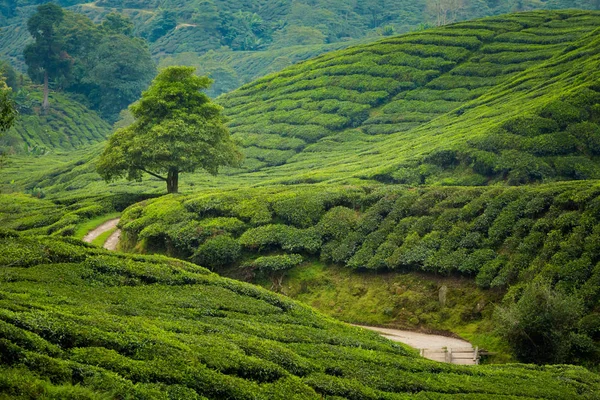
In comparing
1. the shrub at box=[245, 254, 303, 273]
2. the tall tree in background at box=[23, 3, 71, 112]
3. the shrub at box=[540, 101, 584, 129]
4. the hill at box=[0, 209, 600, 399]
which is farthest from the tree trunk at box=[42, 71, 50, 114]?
the hill at box=[0, 209, 600, 399]

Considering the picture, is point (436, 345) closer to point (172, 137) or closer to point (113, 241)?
point (113, 241)

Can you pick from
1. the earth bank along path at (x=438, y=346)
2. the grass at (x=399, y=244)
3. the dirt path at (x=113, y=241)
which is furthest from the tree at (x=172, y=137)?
the earth bank along path at (x=438, y=346)

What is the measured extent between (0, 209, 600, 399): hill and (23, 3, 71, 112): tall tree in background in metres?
117

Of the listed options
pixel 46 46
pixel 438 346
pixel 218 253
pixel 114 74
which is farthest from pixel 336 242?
pixel 114 74

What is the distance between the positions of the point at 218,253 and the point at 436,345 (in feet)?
51.3

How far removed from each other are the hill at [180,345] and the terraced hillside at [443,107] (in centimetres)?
3175

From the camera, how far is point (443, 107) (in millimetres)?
85062

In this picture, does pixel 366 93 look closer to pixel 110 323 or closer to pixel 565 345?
pixel 565 345

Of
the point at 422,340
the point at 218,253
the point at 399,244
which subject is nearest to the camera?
the point at 422,340

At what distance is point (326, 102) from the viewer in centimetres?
9306

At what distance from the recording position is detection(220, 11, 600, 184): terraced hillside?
179ft

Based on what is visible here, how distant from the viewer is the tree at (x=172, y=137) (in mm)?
54219

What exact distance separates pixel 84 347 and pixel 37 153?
350 ft

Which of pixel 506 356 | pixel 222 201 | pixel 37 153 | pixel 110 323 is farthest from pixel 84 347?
pixel 37 153
